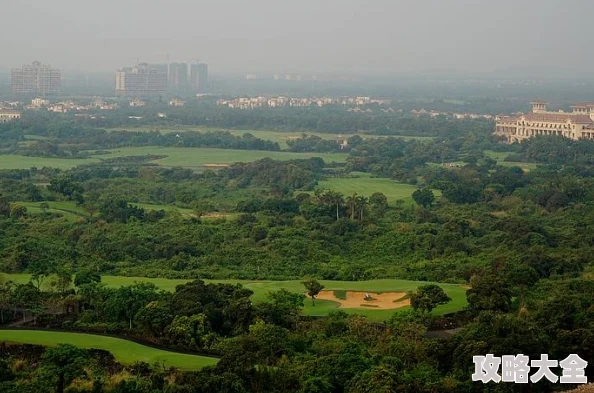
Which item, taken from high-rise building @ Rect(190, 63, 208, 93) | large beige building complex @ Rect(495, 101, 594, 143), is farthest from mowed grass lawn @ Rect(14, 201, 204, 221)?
high-rise building @ Rect(190, 63, 208, 93)

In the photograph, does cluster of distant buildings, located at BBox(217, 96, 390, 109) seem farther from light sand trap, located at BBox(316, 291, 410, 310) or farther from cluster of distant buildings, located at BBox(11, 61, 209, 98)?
light sand trap, located at BBox(316, 291, 410, 310)

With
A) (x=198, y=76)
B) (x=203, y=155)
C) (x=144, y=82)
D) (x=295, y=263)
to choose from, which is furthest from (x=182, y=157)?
(x=198, y=76)

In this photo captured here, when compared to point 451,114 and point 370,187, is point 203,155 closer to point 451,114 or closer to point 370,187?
point 370,187

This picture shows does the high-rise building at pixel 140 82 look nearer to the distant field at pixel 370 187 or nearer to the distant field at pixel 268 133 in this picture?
the distant field at pixel 268 133

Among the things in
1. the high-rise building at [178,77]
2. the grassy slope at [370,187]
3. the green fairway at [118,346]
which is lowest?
the green fairway at [118,346]

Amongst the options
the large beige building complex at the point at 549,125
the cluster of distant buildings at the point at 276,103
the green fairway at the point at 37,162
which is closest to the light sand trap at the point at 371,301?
the green fairway at the point at 37,162

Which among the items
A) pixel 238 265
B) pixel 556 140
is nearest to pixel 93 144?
pixel 556 140

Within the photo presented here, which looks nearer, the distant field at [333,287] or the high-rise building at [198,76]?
the distant field at [333,287]

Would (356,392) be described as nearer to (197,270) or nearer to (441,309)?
(441,309)
